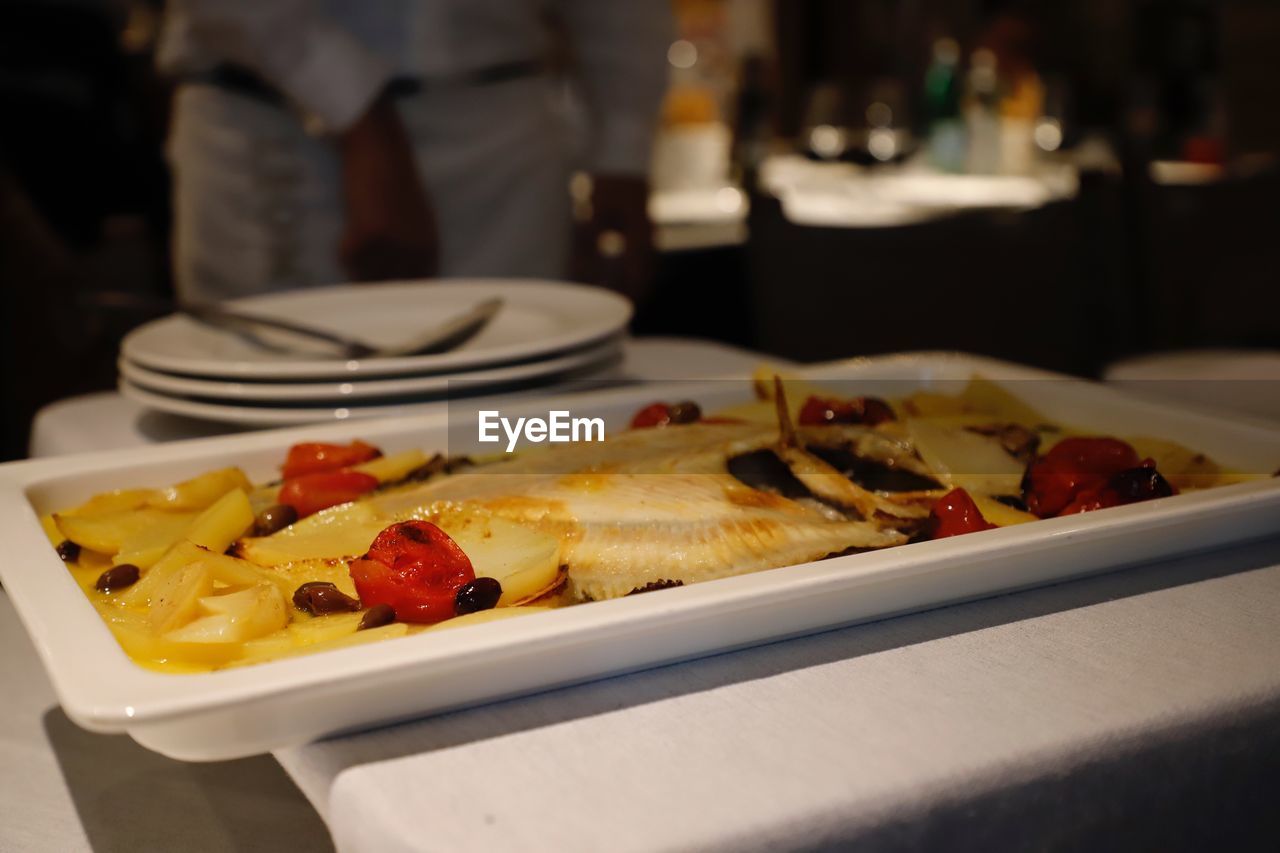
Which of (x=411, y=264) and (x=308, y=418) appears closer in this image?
(x=308, y=418)

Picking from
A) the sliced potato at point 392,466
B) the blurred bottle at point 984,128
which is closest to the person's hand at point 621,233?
the sliced potato at point 392,466

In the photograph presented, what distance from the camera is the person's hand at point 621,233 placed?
7.48 ft

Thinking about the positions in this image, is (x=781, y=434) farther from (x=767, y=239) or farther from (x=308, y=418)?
(x=767, y=239)

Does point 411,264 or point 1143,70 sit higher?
point 1143,70

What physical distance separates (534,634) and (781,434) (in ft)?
1.24

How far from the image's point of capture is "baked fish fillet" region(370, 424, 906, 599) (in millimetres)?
780

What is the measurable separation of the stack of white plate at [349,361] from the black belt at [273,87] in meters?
0.66

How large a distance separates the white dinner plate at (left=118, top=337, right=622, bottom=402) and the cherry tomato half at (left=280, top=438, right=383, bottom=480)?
160 mm

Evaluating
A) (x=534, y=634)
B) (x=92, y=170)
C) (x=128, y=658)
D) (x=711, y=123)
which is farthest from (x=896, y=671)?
(x=92, y=170)

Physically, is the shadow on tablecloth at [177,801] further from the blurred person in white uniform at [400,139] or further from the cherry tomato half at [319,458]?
the blurred person in white uniform at [400,139]

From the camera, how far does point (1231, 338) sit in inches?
106

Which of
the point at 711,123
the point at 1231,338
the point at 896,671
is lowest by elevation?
the point at 1231,338

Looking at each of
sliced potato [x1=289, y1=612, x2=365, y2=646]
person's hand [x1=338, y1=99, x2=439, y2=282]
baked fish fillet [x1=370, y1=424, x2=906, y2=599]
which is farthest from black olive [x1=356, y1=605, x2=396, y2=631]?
person's hand [x1=338, y1=99, x2=439, y2=282]

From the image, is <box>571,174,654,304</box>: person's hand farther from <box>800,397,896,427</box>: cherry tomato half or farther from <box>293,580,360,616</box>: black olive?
<box>293,580,360,616</box>: black olive
